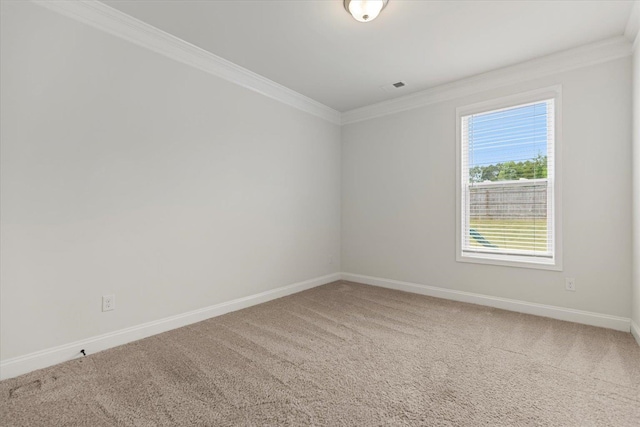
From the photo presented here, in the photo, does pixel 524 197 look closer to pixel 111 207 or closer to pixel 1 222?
pixel 111 207

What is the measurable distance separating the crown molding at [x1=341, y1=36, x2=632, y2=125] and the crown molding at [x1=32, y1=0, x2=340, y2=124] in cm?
135

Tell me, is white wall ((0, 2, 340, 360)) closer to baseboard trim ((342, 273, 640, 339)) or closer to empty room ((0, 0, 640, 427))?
empty room ((0, 0, 640, 427))

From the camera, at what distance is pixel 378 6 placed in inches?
87.4

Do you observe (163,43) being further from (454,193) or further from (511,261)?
(511,261)

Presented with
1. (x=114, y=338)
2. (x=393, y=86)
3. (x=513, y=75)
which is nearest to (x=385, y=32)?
(x=393, y=86)

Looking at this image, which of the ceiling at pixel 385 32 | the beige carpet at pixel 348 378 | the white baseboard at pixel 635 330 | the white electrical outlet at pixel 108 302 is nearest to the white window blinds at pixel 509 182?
the ceiling at pixel 385 32

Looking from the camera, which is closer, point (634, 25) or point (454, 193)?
point (634, 25)

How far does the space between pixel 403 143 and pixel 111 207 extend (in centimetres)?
347

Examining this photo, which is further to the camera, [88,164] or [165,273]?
[165,273]

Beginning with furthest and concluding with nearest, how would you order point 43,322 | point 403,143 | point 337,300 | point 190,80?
point 403,143 < point 337,300 < point 190,80 < point 43,322

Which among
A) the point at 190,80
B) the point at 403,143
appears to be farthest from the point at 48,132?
the point at 403,143

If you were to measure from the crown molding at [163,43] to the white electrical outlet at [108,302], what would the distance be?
2.13 metres

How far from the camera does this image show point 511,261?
3318mm

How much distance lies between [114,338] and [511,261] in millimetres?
3928
